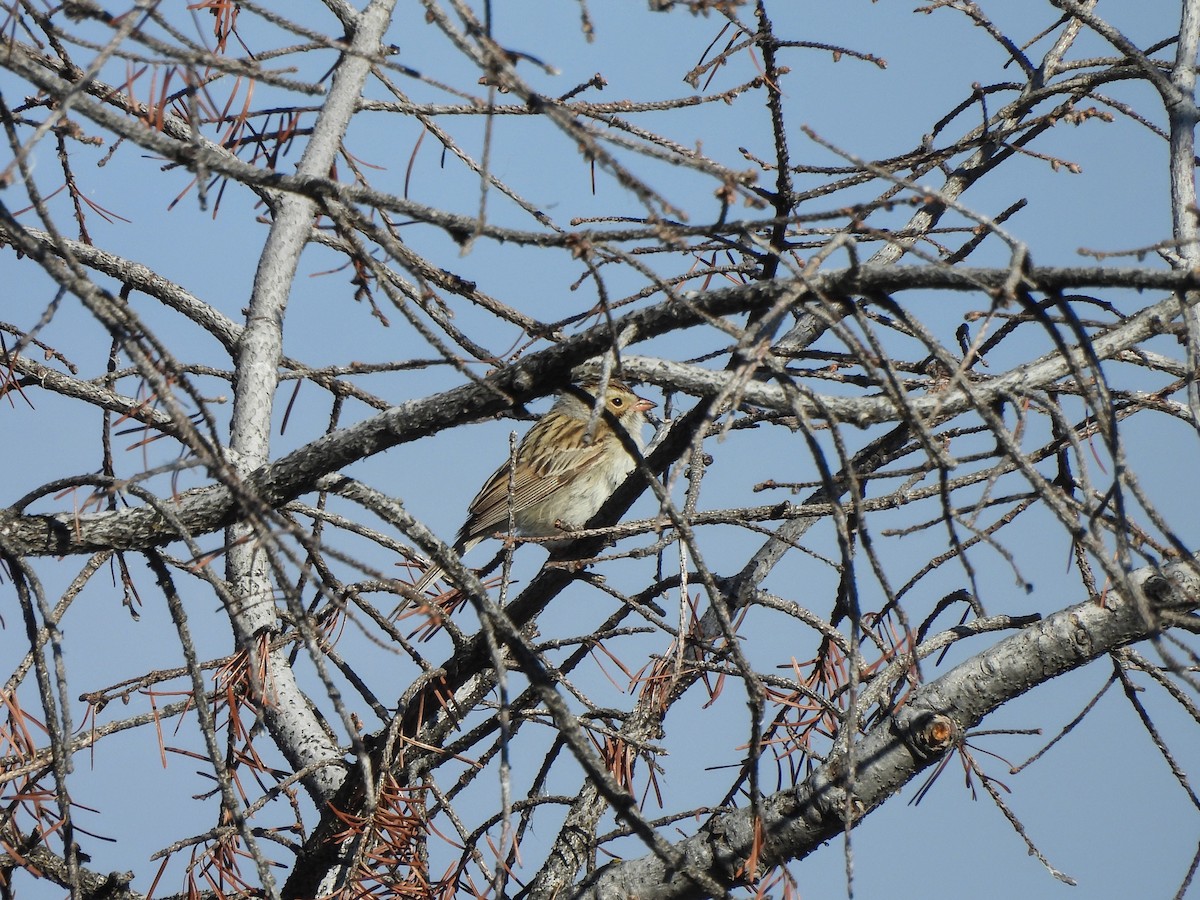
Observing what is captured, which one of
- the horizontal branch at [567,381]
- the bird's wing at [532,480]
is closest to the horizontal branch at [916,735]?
the horizontal branch at [567,381]

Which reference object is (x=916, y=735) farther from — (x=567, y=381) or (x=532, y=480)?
(x=532, y=480)

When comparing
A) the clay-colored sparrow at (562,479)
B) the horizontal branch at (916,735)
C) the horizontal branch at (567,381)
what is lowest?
the horizontal branch at (916,735)

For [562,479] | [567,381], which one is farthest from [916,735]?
[562,479]

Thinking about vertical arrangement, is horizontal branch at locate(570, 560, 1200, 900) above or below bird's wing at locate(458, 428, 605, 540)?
below

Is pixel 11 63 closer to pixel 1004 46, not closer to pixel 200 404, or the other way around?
pixel 200 404

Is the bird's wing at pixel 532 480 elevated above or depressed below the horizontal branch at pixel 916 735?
above

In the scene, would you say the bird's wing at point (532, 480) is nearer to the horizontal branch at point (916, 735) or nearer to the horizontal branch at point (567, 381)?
the horizontal branch at point (916, 735)

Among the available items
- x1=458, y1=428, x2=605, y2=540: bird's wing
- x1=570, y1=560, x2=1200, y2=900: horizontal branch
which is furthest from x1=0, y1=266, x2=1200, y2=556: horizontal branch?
x1=458, y1=428, x2=605, y2=540: bird's wing

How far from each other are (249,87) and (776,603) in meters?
2.18

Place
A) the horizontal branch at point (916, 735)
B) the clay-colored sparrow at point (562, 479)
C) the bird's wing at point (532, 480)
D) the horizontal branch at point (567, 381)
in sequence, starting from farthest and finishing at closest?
the clay-colored sparrow at point (562, 479) → the bird's wing at point (532, 480) → the horizontal branch at point (916, 735) → the horizontal branch at point (567, 381)

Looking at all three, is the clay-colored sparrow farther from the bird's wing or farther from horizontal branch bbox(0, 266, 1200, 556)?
horizontal branch bbox(0, 266, 1200, 556)

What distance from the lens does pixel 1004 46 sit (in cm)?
417

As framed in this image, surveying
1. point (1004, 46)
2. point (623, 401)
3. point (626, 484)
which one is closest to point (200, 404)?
point (626, 484)

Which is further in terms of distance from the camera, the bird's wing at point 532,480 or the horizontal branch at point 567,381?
the bird's wing at point 532,480
